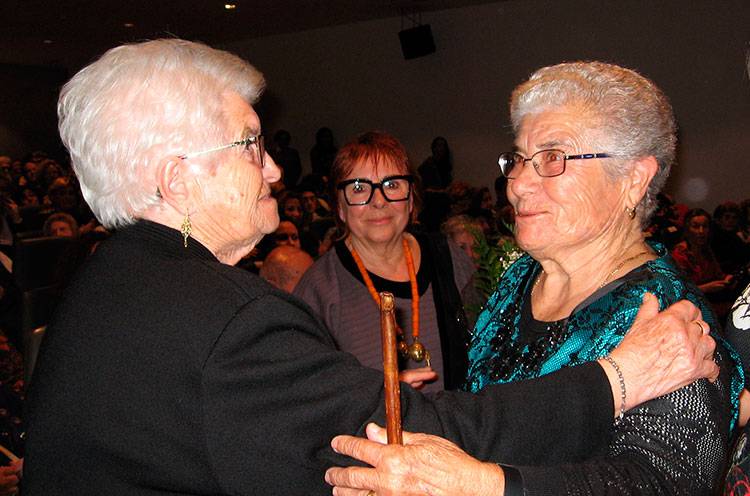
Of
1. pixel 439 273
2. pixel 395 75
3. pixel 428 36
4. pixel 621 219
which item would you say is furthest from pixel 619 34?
pixel 621 219

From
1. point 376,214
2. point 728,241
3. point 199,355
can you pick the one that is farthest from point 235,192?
point 728,241

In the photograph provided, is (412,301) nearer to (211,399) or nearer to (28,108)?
(211,399)

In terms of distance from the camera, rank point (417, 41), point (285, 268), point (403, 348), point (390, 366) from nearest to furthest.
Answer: point (390, 366) → point (403, 348) → point (285, 268) → point (417, 41)

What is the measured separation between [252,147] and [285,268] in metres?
2.23

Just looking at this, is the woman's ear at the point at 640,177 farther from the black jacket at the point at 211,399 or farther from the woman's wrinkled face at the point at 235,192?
the woman's wrinkled face at the point at 235,192

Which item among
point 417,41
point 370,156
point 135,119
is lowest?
point 370,156

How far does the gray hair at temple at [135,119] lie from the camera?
1.35 metres

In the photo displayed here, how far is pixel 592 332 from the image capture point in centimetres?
157

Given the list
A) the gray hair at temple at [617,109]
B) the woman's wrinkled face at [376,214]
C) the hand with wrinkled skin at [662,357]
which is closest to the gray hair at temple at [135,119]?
the gray hair at temple at [617,109]

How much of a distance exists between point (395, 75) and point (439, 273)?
1100 centimetres

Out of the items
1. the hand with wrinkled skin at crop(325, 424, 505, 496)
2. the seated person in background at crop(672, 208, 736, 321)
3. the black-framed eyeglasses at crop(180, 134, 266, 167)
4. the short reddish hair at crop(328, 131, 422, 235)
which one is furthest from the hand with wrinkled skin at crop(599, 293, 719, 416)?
the seated person in background at crop(672, 208, 736, 321)

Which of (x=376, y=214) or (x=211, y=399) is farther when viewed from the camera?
(x=376, y=214)

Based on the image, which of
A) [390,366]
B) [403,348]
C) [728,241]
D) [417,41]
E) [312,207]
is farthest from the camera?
[417,41]

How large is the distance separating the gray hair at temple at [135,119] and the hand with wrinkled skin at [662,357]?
908 mm
